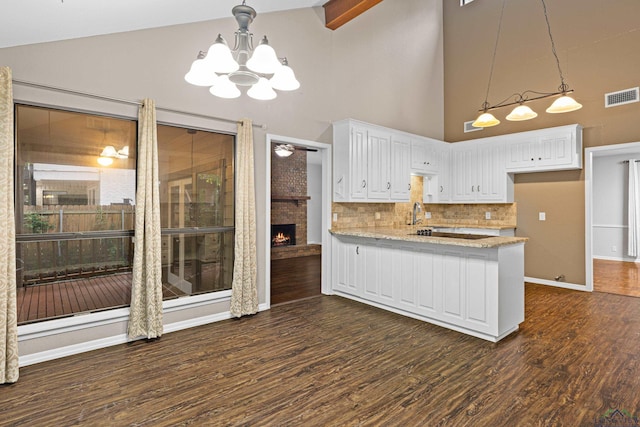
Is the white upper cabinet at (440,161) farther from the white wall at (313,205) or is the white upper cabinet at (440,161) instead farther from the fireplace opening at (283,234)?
the white wall at (313,205)

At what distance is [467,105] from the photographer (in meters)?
6.75

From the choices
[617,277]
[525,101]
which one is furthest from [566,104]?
[617,277]

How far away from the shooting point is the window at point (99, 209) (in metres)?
2.91

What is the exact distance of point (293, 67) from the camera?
4.60m

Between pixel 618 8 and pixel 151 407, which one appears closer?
pixel 151 407

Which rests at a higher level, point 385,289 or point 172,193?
point 172,193

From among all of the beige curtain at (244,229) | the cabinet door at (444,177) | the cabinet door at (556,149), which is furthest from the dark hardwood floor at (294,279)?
the cabinet door at (556,149)

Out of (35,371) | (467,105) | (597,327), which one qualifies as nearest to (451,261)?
(597,327)

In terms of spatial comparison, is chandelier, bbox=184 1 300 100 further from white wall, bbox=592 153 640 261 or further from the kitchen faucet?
white wall, bbox=592 153 640 261

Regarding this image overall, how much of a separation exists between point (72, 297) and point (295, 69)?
12.2ft

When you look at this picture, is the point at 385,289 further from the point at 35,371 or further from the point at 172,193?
the point at 35,371

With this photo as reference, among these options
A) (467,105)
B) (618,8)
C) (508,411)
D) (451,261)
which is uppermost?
(618,8)

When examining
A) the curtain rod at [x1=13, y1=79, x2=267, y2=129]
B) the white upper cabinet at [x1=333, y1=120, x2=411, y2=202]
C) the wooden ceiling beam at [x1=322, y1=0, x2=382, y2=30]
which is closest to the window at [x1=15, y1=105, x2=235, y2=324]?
the curtain rod at [x1=13, y1=79, x2=267, y2=129]

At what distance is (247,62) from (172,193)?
7.54ft
